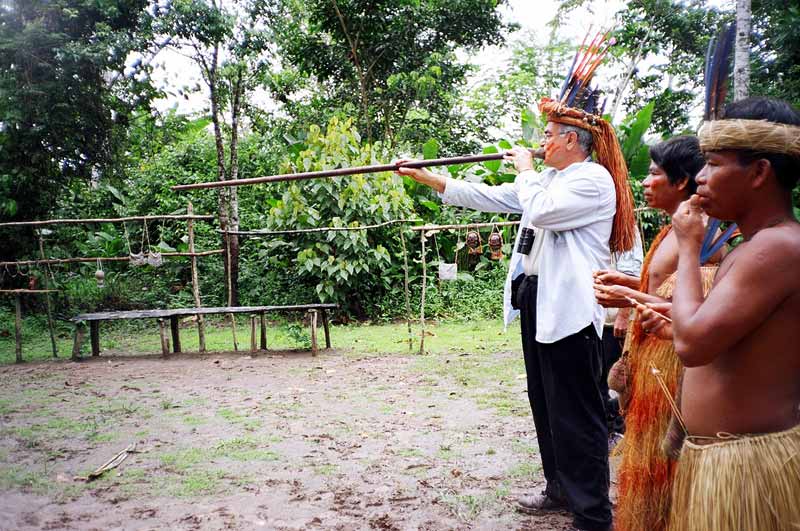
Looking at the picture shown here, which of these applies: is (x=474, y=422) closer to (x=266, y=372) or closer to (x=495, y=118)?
(x=266, y=372)

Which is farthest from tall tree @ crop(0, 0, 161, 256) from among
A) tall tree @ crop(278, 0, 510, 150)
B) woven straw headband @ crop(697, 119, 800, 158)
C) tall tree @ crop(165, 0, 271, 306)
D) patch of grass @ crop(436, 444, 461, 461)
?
woven straw headband @ crop(697, 119, 800, 158)

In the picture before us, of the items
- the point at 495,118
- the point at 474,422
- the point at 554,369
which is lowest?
the point at 474,422

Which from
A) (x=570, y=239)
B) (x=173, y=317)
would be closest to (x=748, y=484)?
(x=570, y=239)

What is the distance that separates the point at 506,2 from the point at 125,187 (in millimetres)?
8763

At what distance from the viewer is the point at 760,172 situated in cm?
146

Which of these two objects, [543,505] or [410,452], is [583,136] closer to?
[543,505]

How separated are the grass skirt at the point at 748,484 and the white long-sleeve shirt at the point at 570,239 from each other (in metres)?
1.15

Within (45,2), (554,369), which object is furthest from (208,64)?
(554,369)

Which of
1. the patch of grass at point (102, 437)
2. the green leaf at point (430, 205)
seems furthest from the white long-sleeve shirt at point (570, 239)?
the green leaf at point (430, 205)

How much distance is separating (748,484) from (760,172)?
0.72 metres

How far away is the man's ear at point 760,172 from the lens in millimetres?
1457

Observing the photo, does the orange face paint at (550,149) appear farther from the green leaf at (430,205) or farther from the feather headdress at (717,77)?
the green leaf at (430,205)

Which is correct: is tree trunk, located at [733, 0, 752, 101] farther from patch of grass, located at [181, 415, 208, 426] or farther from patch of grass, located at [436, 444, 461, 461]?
patch of grass, located at [181, 415, 208, 426]

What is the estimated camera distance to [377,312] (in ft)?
35.7
